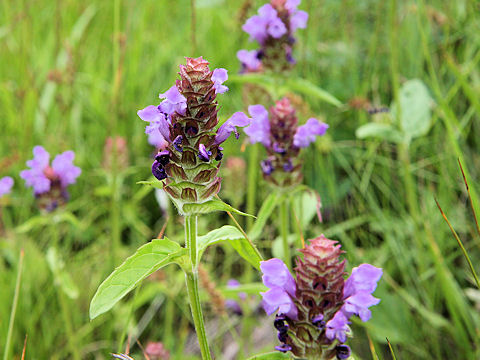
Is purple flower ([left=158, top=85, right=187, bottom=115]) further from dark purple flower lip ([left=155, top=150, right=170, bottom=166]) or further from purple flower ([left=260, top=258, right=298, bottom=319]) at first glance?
purple flower ([left=260, top=258, right=298, bottom=319])

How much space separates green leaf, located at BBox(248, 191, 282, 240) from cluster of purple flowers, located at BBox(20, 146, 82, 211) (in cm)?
86

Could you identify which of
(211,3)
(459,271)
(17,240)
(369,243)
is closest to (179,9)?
(211,3)

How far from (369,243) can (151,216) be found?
1.14 m

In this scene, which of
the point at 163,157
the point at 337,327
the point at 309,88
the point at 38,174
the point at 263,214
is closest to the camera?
the point at 337,327

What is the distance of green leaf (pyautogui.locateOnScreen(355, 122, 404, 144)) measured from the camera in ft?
5.81

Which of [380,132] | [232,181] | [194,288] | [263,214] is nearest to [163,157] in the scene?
[194,288]

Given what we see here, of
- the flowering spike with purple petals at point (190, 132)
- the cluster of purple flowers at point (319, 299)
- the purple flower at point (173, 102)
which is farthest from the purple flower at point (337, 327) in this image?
the purple flower at point (173, 102)

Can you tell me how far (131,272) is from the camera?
0.86m

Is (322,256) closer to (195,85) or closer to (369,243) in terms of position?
(195,85)

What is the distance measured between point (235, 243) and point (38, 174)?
1206 millimetres

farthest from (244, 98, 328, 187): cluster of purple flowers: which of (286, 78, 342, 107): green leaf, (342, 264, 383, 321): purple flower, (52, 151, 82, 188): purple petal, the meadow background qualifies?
(52, 151, 82, 188): purple petal

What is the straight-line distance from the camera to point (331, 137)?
8.70 ft

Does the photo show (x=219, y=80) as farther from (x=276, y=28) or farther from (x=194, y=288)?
(x=276, y=28)

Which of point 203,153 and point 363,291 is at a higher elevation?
point 203,153
